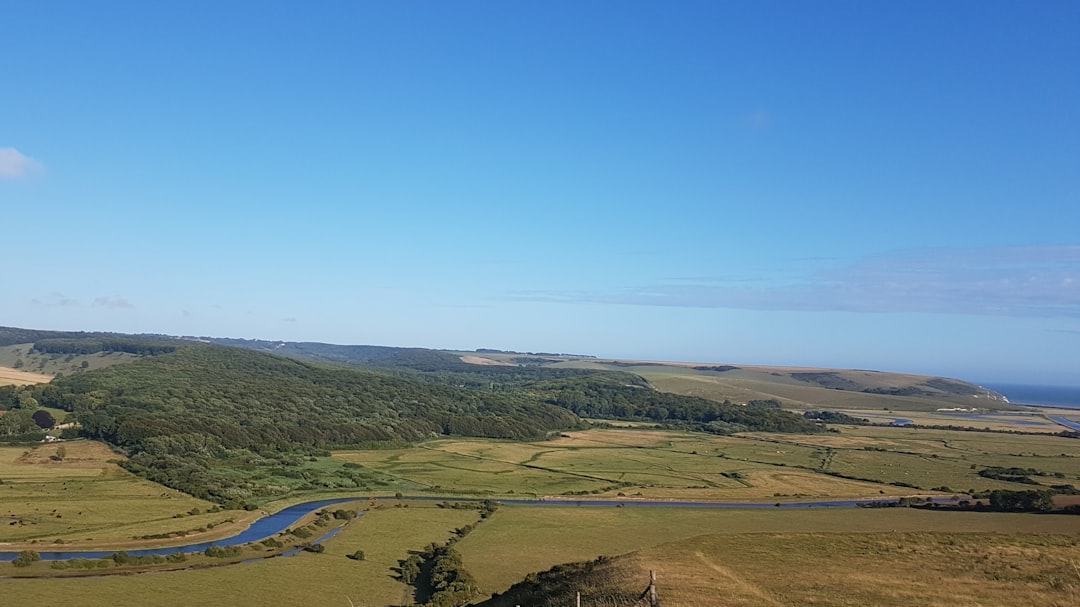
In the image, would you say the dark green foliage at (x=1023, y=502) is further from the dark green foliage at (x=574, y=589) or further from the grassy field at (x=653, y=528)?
the dark green foliage at (x=574, y=589)

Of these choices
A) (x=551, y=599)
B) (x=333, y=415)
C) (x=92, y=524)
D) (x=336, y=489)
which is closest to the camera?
(x=551, y=599)

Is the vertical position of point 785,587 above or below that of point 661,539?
above

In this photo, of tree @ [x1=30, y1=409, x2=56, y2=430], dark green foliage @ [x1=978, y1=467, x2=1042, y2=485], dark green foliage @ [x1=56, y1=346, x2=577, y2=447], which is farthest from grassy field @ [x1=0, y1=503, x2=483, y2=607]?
dark green foliage @ [x1=978, y1=467, x2=1042, y2=485]

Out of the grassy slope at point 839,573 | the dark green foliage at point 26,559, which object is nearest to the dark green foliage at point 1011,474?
the grassy slope at point 839,573

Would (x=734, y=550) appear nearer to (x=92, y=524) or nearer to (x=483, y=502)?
(x=483, y=502)

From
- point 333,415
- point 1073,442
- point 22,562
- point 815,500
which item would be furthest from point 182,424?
point 1073,442

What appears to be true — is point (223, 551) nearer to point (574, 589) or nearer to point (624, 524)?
point (574, 589)

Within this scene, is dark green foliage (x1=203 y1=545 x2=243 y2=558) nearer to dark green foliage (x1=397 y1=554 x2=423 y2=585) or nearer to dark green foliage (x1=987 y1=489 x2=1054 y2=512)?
dark green foliage (x1=397 y1=554 x2=423 y2=585)
